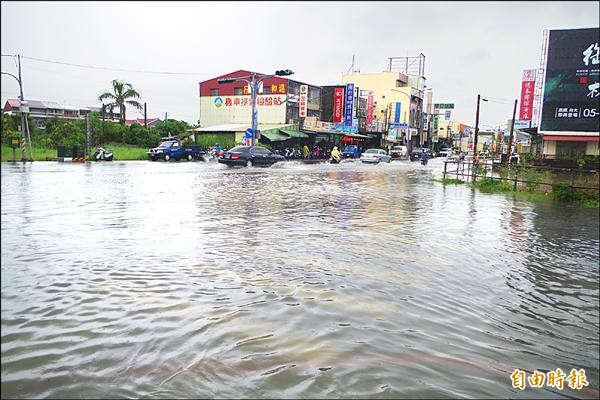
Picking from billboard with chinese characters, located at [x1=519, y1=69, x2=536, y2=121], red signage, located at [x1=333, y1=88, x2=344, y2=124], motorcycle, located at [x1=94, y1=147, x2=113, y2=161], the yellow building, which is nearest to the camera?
motorcycle, located at [x1=94, y1=147, x2=113, y2=161]

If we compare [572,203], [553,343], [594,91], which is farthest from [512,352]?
[594,91]

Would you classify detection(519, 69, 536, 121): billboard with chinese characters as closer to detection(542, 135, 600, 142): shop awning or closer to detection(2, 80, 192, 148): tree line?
detection(542, 135, 600, 142): shop awning

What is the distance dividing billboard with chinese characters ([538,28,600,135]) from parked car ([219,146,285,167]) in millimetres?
15468

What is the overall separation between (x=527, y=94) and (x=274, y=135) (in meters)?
20.5

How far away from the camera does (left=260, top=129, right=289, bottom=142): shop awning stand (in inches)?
1564

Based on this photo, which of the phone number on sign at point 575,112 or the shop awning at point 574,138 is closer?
the phone number on sign at point 575,112

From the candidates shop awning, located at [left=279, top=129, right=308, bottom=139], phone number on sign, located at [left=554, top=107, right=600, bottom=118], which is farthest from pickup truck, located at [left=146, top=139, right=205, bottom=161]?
phone number on sign, located at [left=554, top=107, right=600, bottom=118]

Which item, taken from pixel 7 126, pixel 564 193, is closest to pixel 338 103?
pixel 564 193

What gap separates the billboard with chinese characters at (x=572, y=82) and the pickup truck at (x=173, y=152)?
22850 mm

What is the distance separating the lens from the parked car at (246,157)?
28.2 metres

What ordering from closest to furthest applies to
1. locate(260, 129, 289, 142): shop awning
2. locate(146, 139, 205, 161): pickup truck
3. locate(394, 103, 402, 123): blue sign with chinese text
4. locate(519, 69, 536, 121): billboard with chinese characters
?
locate(146, 139, 205, 161): pickup truck, locate(519, 69, 536, 121): billboard with chinese characters, locate(260, 129, 289, 142): shop awning, locate(394, 103, 402, 123): blue sign with chinese text

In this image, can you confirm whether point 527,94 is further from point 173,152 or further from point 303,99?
point 173,152

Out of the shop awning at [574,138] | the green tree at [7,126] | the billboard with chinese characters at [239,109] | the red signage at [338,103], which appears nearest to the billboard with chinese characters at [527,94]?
the shop awning at [574,138]

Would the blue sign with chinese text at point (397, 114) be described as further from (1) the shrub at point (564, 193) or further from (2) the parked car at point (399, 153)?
(1) the shrub at point (564, 193)
